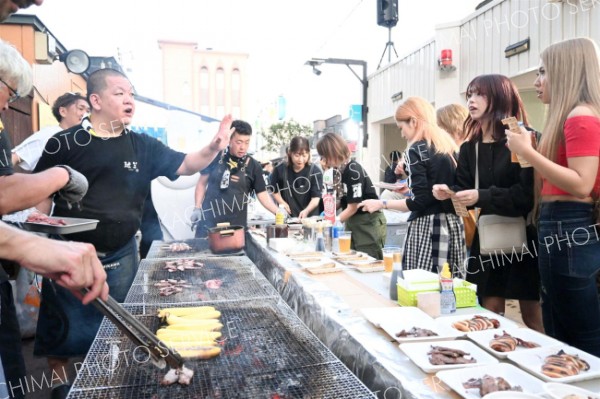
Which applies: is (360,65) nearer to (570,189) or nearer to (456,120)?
(456,120)

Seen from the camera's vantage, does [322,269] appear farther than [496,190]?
Yes

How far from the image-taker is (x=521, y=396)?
4.12 ft

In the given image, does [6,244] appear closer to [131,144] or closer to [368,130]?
[131,144]

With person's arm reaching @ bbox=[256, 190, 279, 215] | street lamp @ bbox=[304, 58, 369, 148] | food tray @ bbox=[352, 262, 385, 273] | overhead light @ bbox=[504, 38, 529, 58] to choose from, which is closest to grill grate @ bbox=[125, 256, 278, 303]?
food tray @ bbox=[352, 262, 385, 273]

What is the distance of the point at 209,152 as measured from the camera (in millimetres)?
3373

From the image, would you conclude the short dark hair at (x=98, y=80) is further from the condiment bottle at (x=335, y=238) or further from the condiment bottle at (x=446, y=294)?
the condiment bottle at (x=446, y=294)

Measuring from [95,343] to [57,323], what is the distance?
4.64 feet

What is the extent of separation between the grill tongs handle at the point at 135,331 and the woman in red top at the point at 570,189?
1.86 m

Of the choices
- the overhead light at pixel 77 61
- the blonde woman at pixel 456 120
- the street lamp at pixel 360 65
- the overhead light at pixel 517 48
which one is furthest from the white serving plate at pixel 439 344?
the street lamp at pixel 360 65

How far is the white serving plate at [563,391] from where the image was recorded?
123cm

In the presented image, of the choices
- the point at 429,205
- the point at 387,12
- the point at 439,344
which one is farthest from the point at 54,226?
the point at 387,12

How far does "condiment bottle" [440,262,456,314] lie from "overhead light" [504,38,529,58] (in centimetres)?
553

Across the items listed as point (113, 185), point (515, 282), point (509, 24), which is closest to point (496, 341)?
point (515, 282)

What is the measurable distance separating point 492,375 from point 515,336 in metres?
0.37
